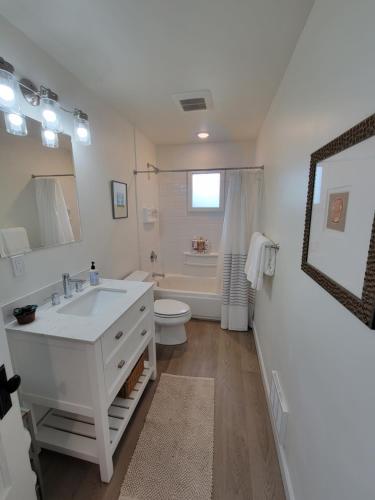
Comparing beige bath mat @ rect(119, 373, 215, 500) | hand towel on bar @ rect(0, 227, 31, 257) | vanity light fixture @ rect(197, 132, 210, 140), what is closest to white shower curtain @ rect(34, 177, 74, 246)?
hand towel on bar @ rect(0, 227, 31, 257)

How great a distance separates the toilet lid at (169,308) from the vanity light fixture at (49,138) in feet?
5.67

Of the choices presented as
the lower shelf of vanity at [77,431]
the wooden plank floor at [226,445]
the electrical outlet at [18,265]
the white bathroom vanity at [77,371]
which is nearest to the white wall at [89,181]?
the electrical outlet at [18,265]

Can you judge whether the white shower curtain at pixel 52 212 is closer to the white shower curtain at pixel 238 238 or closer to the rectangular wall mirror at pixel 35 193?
the rectangular wall mirror at pixel 35 193

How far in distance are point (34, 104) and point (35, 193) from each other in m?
0.53

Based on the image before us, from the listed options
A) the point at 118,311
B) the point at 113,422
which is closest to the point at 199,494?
the point at 113,422

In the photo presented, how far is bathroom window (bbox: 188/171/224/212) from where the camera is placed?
336 centimetres

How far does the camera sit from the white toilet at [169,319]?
231cm

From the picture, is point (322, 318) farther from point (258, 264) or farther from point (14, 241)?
point (14, 241)

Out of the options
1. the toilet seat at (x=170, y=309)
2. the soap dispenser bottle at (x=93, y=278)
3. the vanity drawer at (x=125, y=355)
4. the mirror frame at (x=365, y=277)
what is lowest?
the toilet seat at (x=170, y=309)

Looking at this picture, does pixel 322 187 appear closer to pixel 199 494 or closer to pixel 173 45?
pixel 173 45

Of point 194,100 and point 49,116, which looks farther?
point 194,100

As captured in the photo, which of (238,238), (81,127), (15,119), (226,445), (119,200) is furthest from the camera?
(238,238)

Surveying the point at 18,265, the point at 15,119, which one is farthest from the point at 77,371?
the point at 15,119

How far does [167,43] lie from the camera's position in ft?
4.34
